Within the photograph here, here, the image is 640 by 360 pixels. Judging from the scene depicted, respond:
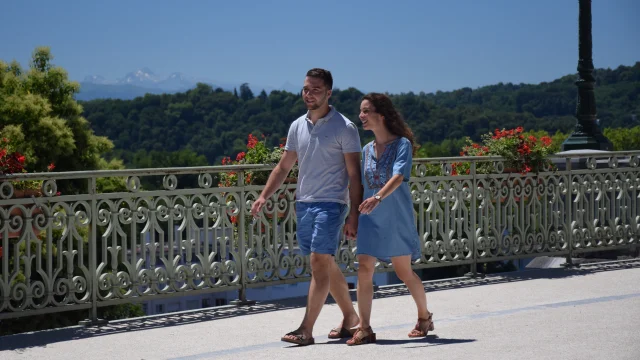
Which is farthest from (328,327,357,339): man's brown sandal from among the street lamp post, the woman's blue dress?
the street lamp post

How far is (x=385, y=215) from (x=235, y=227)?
8.59 ft

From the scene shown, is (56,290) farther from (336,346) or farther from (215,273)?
(336,346)

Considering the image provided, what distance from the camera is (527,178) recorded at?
10.8m

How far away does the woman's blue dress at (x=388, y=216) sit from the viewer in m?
6.55

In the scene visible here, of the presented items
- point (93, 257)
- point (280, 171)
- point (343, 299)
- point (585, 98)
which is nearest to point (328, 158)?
point (280, 171)

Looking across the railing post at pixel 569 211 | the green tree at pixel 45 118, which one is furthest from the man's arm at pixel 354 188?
the green tree at pixel 45 118

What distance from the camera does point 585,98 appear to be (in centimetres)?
1503

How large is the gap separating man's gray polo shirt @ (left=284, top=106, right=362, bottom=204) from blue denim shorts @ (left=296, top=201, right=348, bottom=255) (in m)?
0.05

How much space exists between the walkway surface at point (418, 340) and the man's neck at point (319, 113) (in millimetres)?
1580

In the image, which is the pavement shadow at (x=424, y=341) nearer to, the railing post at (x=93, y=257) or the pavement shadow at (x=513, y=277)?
the pavement shadow at (x=513, y=277)

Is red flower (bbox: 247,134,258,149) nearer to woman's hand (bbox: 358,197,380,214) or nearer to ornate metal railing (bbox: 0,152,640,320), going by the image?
ornate metal railing (bbox: 0,152,640,320)

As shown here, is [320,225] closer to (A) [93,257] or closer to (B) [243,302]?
(A) [93,257]

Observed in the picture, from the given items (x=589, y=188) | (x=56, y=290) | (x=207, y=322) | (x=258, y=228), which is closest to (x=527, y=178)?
(x=589, y=188)

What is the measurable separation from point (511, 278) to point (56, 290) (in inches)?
190
